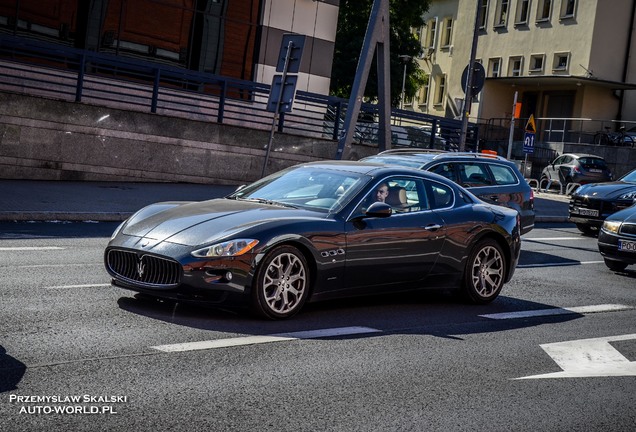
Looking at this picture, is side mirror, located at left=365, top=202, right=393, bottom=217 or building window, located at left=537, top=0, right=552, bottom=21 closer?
side mirror, located at left=365, top=202, right=393, bottom=217

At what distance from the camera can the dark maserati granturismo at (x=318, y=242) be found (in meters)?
9.07

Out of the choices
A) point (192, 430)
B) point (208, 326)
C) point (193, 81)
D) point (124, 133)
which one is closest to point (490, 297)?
point (208, 326)

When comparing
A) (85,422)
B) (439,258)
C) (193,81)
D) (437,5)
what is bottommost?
(85,422)

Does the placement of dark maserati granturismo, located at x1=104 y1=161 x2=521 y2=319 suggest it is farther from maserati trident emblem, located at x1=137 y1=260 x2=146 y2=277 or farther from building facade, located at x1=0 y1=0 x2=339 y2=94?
building facade, located at x1=0 y1=0 x2=339 y2=94

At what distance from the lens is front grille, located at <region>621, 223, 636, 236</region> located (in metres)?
16.0

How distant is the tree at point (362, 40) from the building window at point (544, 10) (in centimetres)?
711

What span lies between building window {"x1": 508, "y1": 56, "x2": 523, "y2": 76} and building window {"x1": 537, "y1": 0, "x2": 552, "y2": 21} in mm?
2754

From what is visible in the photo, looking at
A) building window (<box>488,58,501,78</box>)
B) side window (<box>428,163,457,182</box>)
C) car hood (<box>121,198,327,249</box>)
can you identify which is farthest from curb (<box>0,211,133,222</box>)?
building window (<box>488,58,501,78</box>)

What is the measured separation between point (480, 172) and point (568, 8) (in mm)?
44095

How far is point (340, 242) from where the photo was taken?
986 cm

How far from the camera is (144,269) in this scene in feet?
30.2

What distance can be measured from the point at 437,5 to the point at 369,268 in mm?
64745

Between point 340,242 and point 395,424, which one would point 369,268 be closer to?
point 340,242

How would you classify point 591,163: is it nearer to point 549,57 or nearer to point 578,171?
point 578,171
